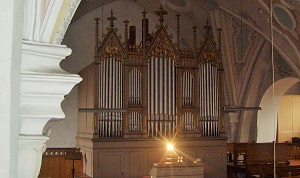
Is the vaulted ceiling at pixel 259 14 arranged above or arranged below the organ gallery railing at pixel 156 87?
above

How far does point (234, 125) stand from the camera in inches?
491

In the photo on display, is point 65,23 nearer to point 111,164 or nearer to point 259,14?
point 111,164

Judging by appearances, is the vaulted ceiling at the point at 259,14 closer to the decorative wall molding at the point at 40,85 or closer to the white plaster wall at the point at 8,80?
the decorative wall molding at the point at 40,85

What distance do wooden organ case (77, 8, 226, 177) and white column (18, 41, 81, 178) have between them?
6.95m

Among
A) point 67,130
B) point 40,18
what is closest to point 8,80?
point 40,18

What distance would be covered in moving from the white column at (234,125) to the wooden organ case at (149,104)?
209 cm

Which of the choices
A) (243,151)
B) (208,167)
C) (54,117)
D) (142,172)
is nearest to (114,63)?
(142,172)

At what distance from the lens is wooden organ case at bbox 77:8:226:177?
31.4 ft

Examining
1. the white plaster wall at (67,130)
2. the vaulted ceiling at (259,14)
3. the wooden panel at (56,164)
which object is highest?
the vaulted ceiling at (259,14)

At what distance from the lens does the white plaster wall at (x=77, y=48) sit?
13.0 meters

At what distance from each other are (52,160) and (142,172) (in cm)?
363

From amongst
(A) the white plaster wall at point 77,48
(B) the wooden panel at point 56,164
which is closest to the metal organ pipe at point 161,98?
(B) the wooden panel at point 56,164

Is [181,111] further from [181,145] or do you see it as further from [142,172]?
[142,172]

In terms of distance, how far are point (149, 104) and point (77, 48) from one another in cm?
413
